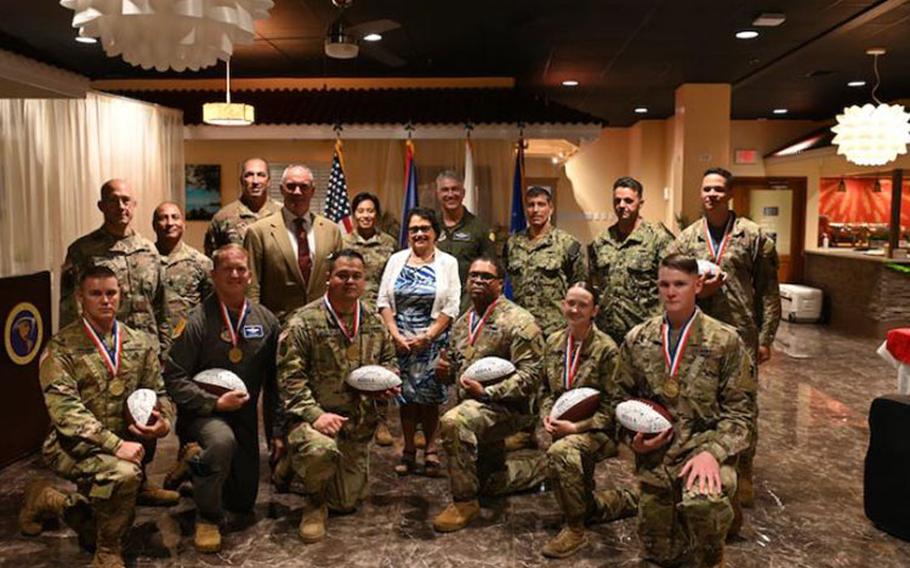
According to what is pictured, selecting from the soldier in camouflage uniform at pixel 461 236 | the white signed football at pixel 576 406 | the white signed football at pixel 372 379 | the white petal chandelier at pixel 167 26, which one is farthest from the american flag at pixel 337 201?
the white petal chandelier at pixel 167 26

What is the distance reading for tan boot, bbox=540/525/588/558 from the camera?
3498 mm

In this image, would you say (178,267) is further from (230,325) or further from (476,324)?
(476,324)

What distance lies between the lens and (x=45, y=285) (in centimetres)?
502

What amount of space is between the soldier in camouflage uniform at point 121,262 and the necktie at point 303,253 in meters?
0.81

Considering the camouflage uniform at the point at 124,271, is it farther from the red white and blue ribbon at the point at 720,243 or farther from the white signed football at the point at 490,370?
the red white and blue ribbon at the point at 720,243

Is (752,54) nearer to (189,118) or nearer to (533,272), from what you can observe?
(533,272)

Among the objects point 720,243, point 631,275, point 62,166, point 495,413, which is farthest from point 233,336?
point 62,166

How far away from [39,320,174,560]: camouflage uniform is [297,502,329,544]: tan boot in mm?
779

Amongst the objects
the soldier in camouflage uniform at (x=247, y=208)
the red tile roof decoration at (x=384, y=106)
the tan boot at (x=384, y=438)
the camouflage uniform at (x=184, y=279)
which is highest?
the red tile roof decoration at (x=384, y=106)

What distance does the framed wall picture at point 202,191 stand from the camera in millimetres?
9914

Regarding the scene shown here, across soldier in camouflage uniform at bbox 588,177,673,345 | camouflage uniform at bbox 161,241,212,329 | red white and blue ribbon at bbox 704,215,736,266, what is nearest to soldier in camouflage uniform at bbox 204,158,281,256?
camouflage uniform at bbox 161,241,212,329

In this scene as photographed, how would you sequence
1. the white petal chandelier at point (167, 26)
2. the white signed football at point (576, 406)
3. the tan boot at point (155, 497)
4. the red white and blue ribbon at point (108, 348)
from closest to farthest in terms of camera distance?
the white petal chandelier at point (167, 26)
the red white and blue ribbon at point (108, 348)
the white signed football at point (576, 406)
the tan boot at point (155, 497)

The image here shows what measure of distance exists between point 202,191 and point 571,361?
7.37 m

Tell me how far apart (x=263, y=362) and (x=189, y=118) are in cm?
573
